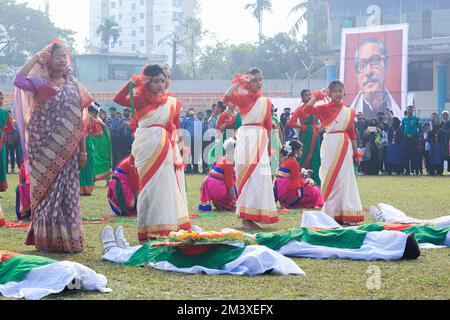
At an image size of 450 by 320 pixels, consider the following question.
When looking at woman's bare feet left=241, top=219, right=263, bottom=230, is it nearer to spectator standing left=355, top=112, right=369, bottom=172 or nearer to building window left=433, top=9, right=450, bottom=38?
Answer: spectator standing left=355, top=112, right=369, bottom=172

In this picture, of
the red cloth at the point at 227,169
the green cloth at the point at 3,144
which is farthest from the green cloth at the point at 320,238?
the green cloth at the point at 3,144

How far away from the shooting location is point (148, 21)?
402ft

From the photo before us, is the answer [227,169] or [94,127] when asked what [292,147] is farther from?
[94,127]

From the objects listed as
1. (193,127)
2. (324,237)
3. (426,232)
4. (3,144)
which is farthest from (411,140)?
(324,237)

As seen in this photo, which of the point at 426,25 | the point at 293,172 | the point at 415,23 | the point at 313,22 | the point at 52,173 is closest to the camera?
the point at 52,173

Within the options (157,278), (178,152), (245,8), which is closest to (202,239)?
(157,278)

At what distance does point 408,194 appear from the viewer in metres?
16.1

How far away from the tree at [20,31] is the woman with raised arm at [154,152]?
62.3 metres

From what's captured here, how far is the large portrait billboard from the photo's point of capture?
1176 inches

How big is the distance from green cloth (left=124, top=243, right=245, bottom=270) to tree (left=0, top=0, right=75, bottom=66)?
64.1m

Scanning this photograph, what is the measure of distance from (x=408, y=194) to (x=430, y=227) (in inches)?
274

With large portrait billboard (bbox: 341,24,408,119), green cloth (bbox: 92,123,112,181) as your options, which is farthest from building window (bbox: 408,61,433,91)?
green cloth (bbox: 92,123,112,181)

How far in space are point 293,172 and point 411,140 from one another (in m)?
10.3
